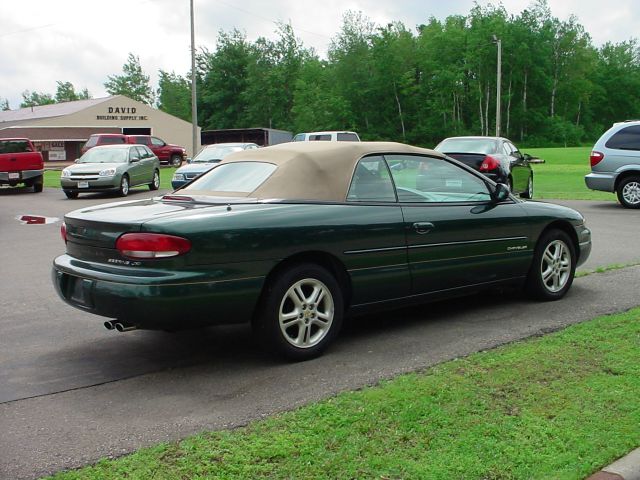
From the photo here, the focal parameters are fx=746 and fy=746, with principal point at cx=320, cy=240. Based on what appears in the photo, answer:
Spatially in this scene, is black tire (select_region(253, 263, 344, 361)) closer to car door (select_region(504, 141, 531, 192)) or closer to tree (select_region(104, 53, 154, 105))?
car door (select_region(504, 141, 531, 192))

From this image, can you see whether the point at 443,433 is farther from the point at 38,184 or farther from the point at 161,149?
the point at 161,149

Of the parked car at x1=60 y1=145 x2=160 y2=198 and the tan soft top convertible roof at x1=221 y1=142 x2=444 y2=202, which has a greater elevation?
the tan soft top convertible roof at x1=221 y1=142 x2=444 y2=202

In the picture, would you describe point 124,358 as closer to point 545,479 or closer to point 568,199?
point 545,479

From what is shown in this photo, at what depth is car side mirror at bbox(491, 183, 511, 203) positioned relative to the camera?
6.57m

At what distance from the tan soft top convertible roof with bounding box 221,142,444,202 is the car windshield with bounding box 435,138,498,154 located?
1076 cm

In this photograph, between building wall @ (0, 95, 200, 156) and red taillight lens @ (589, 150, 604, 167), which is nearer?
red taillight lens @ (589, 150, 604, 167)

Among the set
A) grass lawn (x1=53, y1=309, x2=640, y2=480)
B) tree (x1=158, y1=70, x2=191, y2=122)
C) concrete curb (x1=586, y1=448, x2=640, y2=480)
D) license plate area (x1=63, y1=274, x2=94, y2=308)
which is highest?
tree (x1=158, y1=70, x2=191, y2=122)

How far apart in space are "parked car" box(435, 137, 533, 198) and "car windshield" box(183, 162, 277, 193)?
9238 millimetres

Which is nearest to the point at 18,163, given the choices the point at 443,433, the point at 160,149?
the point at 160,149

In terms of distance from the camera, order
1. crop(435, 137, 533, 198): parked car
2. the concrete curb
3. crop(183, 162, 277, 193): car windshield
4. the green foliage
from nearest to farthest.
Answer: the concrete curb, crop(183, 162, 277, 193): car windshield, crop(435, 137, 533, 198): parked car, the green foliage

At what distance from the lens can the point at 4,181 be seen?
24547mm

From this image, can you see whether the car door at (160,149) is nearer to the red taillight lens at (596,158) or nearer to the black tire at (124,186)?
the black tire at (124,186)

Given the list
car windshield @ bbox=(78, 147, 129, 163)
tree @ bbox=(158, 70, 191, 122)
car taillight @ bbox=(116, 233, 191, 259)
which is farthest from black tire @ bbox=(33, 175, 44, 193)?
tree @ bbox=(158, 70, 191, 122)

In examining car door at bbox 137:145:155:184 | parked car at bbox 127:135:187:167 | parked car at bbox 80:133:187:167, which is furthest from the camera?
parked car at bbox 127:135:187:167
